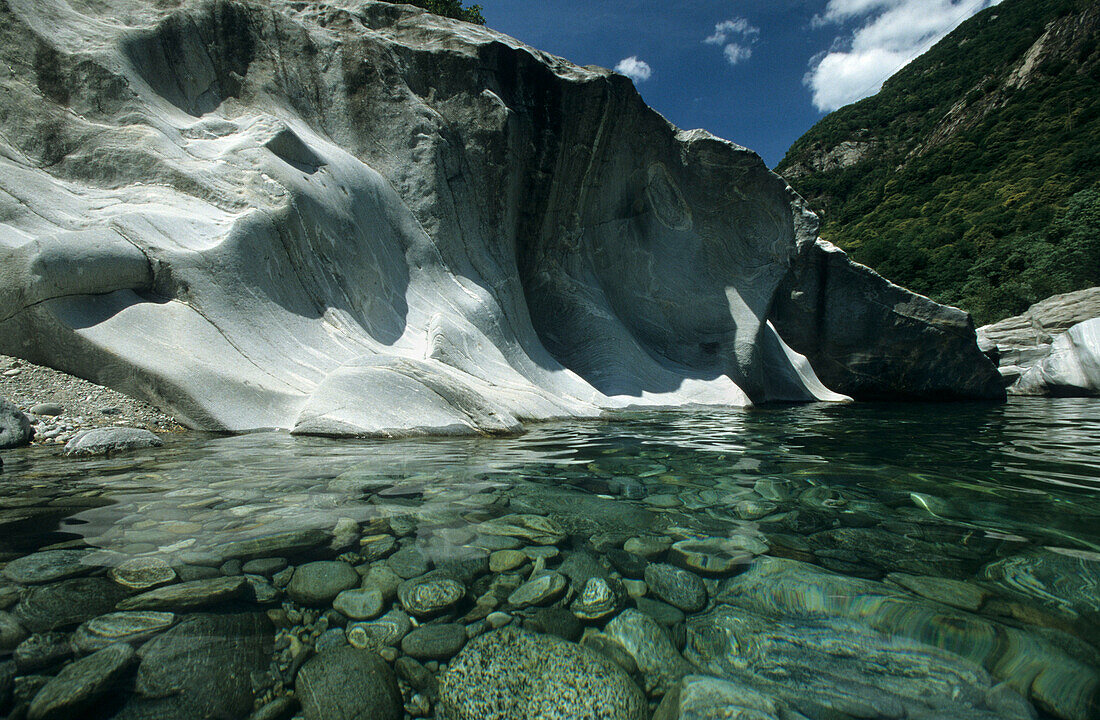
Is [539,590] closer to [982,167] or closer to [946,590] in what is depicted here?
[946,590]

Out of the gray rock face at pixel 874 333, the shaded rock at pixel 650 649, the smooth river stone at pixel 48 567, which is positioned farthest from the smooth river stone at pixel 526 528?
the gray rock face at pixel 874 333

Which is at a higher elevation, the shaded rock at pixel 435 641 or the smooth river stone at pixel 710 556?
the smooth river stone at pixel 710 556

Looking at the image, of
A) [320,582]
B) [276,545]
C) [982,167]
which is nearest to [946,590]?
[320,582]

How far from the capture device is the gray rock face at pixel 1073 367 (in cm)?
1462

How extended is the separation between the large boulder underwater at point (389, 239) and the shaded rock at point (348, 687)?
10.8ft

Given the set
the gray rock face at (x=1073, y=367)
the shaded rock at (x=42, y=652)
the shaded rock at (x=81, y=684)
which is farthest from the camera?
the gray rock face at (x=1073, y=367)

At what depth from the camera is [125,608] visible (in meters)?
1.40

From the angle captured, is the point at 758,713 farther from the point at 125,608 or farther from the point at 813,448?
the point at 813,448

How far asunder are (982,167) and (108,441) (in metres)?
62.8

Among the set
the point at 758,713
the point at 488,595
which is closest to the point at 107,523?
the point at 488,595

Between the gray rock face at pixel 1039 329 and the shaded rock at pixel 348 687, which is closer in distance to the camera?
the shaded rock at pixel 348 687

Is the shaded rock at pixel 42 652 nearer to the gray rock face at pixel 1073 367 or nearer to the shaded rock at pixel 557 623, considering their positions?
the shaded rock at pixel 557 623

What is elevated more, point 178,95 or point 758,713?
point 178,95

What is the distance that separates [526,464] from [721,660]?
2.13m
